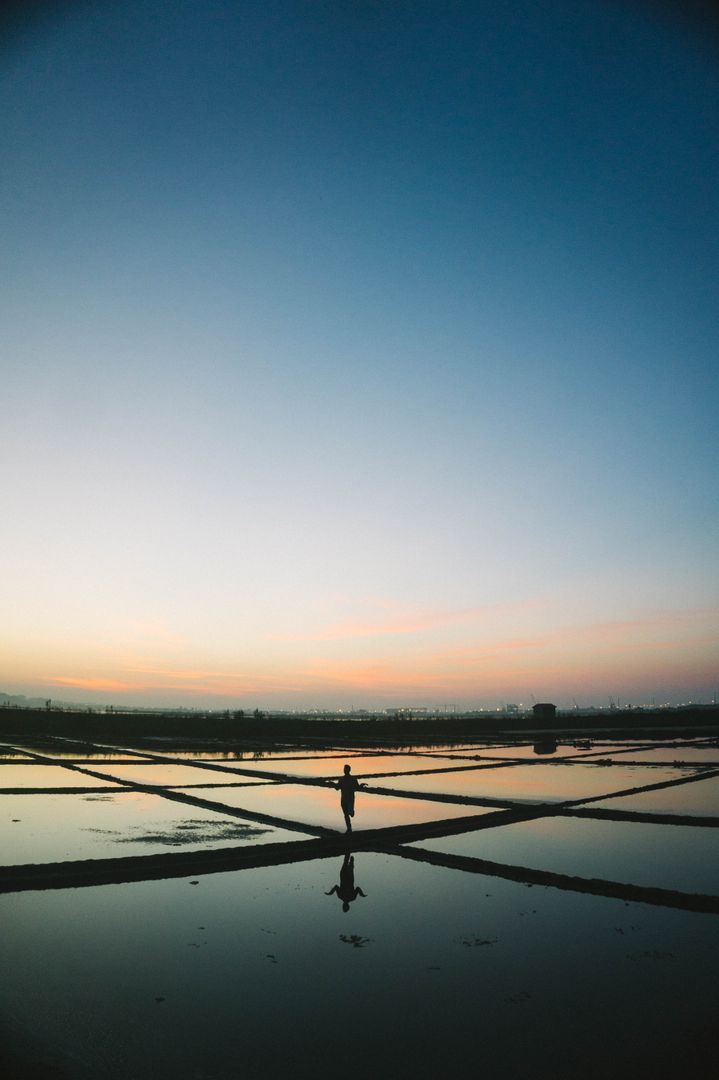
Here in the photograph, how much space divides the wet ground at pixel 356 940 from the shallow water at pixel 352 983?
0.09 feet

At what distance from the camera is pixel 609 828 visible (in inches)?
559

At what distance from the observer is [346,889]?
928 cm

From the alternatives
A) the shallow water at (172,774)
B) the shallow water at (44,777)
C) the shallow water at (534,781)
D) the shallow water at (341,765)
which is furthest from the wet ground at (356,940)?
the shallow water at (341,765)

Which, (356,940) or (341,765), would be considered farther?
(341,765)

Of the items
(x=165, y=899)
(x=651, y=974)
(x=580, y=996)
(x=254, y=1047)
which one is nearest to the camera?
(x=254, y=1047)

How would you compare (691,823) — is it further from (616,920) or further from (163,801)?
(163,801)

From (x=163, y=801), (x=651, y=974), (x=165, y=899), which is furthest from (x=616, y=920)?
(x=163, y=801)

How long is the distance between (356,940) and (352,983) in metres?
1.11

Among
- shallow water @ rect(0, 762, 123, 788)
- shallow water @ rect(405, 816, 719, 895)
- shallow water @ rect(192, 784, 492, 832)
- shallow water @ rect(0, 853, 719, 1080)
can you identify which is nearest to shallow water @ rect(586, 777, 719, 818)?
shallow water @ rect(405, 816, 719, 895)

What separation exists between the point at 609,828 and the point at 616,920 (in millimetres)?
6728

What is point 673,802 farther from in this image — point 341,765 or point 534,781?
point 341,765

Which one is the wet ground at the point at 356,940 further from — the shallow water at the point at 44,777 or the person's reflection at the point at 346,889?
the shallow water at the point at 44,777

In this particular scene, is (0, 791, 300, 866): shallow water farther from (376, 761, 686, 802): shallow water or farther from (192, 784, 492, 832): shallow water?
(376, 761, 686, 802): shallow water

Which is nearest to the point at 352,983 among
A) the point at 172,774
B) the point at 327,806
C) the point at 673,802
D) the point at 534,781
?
the point at 327,806
